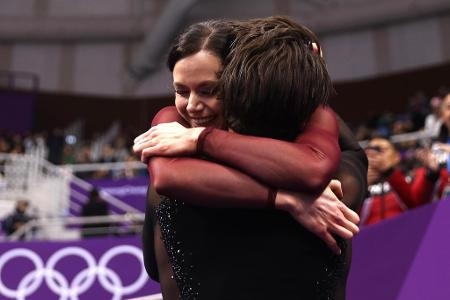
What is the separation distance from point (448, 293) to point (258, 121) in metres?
1.35

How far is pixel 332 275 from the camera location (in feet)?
4.07

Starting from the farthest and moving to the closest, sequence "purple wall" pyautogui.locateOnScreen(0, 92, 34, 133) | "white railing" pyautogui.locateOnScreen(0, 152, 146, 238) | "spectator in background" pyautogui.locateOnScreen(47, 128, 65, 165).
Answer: "purple wall" pyautogui.locateOnScreen(0, 92, 34, 133) → "spectator in background" pyautogui.locateOnScreen(47, 128, 65, 165) → "white railing" pyautogui.locateOnScreen(0, 152, 146, 238)

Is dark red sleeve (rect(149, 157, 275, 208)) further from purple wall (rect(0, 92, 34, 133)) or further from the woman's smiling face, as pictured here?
purple wall (rect(0, 92, 34, 133))

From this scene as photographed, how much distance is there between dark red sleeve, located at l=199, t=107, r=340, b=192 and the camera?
1137 millimetres

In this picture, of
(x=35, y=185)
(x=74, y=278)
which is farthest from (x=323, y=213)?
(x=35, y=185)

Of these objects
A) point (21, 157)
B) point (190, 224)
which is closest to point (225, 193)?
point (190, 224)

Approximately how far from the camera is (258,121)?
121 cm

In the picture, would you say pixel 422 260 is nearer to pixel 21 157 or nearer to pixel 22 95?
pixel 21 157

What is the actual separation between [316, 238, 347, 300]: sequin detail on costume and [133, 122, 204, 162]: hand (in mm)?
364

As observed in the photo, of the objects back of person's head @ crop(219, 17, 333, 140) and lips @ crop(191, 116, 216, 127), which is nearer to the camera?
back of person's head @ crop(219, 17, 333, 140)

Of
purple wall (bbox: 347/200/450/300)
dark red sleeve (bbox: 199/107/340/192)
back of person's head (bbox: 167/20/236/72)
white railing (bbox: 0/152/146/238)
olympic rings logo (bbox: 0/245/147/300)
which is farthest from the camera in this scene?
white railing (bbox: 0/152/146/238)

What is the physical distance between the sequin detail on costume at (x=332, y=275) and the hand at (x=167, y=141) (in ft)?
1.20

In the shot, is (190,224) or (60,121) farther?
(60,121)

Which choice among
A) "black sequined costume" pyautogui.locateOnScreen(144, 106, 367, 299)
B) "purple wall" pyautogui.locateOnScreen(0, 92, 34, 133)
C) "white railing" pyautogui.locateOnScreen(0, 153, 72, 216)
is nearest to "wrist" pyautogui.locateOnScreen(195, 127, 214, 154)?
"black sequined costume" pyautogui.locateOnScreen(144, 106, 367, 299)
